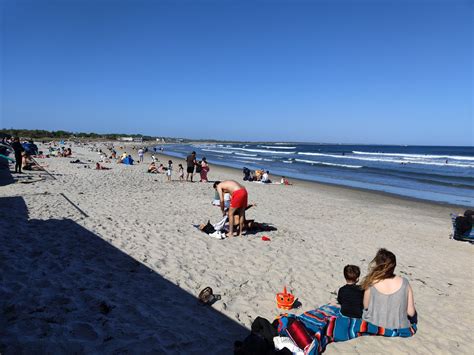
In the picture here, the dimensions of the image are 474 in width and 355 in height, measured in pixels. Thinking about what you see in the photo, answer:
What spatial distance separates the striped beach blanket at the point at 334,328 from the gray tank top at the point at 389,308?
0.23 feet

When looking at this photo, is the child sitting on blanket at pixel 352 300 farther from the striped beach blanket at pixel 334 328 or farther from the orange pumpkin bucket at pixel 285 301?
the orange pumpkin bucket at pixel 285 301

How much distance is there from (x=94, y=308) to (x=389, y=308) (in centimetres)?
336

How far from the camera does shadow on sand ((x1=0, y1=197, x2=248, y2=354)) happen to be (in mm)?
3283

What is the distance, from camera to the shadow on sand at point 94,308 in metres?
3.28

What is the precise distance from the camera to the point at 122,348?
10.6 ft

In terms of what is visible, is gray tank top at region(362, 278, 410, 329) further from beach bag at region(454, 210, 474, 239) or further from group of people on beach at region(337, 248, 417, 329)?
beach bag at region(454, 210, 474, 239)

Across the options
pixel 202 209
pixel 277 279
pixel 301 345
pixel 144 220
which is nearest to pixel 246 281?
pixel 277 279

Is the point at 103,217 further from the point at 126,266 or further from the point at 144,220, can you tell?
the point at 126,266

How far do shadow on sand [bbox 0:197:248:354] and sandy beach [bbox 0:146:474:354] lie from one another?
0.05 feet

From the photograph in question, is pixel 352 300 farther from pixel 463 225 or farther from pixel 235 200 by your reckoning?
pixel 463 225

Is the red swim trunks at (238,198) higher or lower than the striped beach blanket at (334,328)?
higher

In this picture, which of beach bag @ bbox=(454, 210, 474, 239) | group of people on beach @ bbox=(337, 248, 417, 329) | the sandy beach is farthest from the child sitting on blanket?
beach bag @ bbox=(454, 210, 474, 239)

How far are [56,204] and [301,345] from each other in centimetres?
823

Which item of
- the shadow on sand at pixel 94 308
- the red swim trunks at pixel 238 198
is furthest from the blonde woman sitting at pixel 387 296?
the red swim trunks at pixel 238 198
